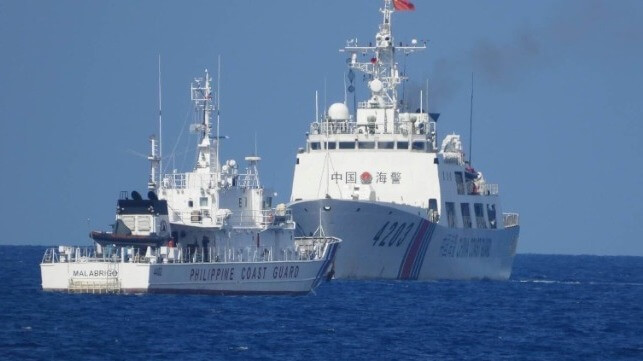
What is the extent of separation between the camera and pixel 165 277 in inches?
2405

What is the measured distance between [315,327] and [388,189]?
29.2m

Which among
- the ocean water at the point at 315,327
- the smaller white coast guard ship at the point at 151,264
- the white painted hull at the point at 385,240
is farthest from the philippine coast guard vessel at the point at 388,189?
the smaller white coast guard ship at the point at 151,264

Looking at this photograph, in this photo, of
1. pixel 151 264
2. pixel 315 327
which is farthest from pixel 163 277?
pixel 315 327

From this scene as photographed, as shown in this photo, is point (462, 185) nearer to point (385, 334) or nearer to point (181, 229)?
point (181, 229)

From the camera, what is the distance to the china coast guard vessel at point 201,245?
6134 cm

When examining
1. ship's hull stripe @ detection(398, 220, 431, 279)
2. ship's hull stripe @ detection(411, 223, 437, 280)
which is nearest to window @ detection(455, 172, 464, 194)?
ship's hull stripe @ detection(411, 223, 437, 280)

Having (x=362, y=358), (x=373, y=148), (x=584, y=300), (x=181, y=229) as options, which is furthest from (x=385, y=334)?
(x=373, y=148)

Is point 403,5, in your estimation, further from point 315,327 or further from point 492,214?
point 315,327

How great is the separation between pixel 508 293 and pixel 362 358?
106 feet

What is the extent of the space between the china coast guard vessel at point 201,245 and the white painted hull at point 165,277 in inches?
1.3

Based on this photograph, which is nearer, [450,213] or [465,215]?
[450,213]

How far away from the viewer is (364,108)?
289 feet

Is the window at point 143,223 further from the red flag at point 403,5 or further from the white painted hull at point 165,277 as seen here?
the red flag at point 403,5

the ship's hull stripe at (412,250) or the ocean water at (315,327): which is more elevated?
the ship's hull stripe at (412,250)
